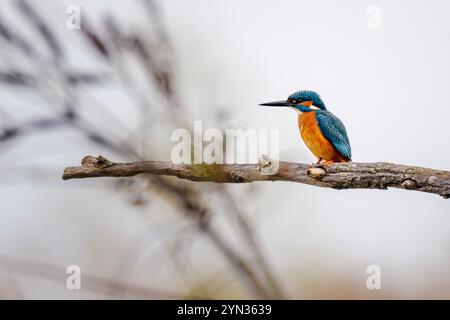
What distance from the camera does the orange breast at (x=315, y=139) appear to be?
8.57ft

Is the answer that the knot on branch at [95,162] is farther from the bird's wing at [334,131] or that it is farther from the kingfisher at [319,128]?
the bird's wing at [334,131]

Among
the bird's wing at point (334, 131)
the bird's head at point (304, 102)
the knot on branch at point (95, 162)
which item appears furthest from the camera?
the bird's head at point (304, 102)

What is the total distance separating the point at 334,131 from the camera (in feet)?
8.71

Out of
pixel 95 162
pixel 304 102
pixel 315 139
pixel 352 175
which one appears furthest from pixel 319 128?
pixel 95 162

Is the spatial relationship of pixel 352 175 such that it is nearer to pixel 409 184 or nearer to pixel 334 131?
pixel 409 184

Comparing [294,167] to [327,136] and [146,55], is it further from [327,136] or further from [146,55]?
[146,55]

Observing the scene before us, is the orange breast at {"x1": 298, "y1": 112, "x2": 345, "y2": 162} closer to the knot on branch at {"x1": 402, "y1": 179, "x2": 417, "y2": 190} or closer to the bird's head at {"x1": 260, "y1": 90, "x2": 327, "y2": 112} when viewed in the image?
the bird's head at {"x1": 260, "y1": 90, "x2": 327, "y2": 112}

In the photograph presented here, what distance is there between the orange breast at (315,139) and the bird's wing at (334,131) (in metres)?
0.02

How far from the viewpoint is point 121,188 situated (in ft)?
2.13

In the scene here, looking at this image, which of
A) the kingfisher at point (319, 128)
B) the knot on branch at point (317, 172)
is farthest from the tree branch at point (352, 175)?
the kingfisher at point (319, 128)

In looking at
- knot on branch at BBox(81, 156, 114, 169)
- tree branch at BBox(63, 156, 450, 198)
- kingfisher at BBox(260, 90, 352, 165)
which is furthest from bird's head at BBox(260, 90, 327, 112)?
knot on branch at BBox(81, 156, 114, 169)
